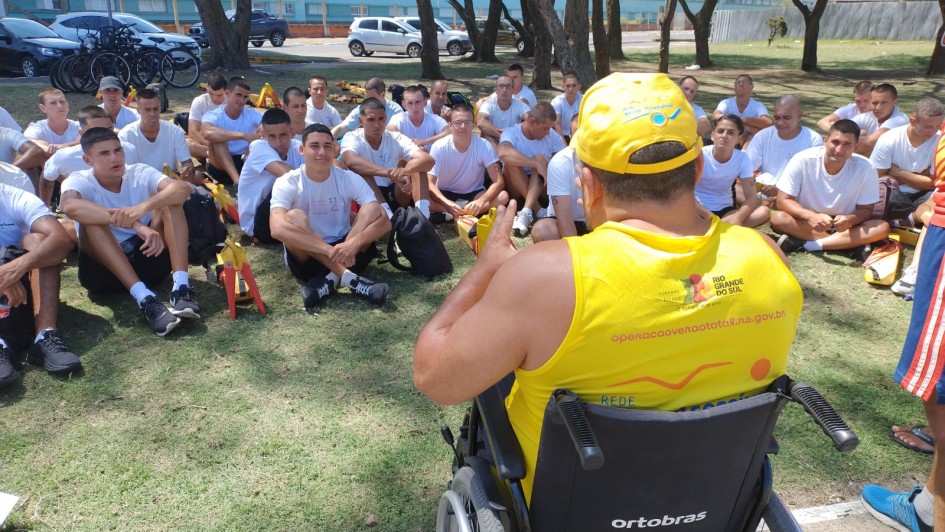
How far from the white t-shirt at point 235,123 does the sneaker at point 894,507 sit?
681cm

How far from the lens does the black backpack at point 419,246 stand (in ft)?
18.1

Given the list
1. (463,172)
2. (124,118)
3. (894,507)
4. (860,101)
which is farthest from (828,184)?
(124,118)

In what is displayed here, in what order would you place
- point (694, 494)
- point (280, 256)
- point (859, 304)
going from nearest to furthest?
point (694, 494) → point (859, 304) → point (280, 256)

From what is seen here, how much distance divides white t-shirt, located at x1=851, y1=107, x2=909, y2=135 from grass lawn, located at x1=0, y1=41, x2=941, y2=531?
312cm

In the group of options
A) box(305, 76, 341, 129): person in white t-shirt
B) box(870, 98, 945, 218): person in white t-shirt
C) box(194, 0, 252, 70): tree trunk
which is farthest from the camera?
box(194, 0, 252, 70): tree trunk

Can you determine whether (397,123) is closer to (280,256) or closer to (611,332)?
(280,256)

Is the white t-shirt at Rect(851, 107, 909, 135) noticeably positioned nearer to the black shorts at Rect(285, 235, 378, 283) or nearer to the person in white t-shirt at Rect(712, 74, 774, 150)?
the person in white t-shirt at Rect(712, 74, 774, 150)

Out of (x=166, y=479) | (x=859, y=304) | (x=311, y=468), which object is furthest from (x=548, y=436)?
(x=859, y=304)

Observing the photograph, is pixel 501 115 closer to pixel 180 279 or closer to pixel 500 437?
pixel 180 279

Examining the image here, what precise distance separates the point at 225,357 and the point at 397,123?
15.5 feet

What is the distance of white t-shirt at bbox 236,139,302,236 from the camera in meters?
6.09

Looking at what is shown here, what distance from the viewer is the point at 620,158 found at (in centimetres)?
→ 162

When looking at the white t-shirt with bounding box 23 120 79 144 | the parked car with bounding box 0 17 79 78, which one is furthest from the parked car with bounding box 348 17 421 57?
the white t-shirt with bounding box 23 120 79 144

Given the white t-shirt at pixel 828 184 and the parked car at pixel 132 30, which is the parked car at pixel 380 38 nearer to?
the parked car at pixel 132 30
